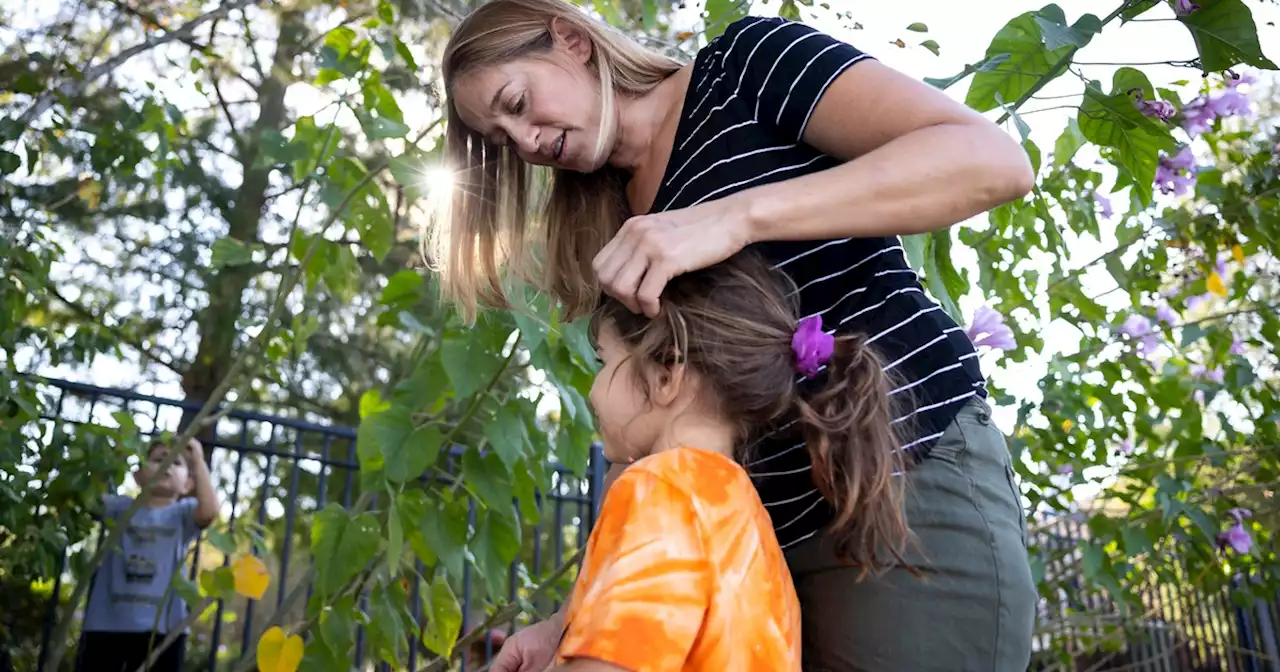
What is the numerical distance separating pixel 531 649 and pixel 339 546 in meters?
1.00

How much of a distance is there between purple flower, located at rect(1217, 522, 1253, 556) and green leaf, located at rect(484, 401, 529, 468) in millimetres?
2292

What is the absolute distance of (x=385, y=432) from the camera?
2168 millimetres

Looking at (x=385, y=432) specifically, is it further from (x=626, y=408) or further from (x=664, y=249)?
(x=664, y=249)

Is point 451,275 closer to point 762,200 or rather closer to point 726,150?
point 726,150

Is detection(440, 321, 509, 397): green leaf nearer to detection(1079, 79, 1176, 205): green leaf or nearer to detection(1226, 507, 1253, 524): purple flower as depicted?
detection(1079, 79, 1176, 205): green leaf

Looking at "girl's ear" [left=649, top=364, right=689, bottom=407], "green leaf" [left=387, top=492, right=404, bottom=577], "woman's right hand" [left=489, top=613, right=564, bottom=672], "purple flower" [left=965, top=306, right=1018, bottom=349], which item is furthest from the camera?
"green leaf" [left=387, top=492, right=404, bottom=577]

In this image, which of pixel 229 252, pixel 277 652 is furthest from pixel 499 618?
pixel 229 252

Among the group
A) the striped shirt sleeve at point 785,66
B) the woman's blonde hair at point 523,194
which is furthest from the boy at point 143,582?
the striped shirt sleeve at point 785,66

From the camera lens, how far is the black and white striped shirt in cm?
114

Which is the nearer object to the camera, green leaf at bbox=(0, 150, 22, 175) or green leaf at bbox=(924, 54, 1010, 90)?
green leaf at bbox=(924, 54, 1010, 90)

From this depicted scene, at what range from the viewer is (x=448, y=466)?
4.12 metres

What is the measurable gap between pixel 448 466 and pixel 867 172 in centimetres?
330

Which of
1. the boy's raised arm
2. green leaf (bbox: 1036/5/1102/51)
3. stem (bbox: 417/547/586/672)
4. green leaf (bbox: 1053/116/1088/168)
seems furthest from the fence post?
green leaf (bbox: 1036/5/1102/51)

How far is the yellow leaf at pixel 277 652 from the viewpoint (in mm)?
2143
